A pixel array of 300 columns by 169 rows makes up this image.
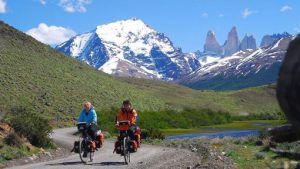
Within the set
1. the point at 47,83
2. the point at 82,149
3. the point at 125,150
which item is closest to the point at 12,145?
the point at 82,149

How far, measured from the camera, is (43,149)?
97.5 ft

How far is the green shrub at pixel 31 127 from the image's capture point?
2939 cm

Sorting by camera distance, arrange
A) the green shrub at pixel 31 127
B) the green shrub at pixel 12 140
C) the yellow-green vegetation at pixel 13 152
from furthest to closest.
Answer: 1. the green shrub at pixel 31 127
2. the green shrub at pixel 12 140
3. the yellow-green vegetation at pixel 13 152

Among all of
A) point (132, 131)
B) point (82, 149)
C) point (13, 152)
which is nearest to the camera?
point (132, 131)

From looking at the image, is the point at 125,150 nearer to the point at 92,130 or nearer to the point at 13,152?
the point at 92,130

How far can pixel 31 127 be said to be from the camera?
98.4 ft

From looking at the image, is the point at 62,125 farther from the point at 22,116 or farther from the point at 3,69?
the point at 22,116

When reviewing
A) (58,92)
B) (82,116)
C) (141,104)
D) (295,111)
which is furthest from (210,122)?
(295,111)

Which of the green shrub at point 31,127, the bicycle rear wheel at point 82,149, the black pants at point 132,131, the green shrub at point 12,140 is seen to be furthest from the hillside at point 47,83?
the black pants at point 132,131

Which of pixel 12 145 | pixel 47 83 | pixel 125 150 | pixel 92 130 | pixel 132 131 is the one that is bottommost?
pixel 125 150

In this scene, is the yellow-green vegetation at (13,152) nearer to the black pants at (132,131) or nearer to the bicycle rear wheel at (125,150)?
the bicycle rear wheel at (125,150)

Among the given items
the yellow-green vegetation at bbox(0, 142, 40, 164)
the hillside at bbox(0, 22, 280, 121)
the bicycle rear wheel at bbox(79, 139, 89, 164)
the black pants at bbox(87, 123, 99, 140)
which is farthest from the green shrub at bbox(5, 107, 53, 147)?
the hillside at bbox(0, 22, 280, 121)

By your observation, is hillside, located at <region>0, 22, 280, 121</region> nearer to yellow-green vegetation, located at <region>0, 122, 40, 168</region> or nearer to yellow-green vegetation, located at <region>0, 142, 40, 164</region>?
yellow-green vegetation, located at <region>0, 122, 40, 168</region>

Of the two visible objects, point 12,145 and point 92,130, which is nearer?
point 92,130
